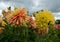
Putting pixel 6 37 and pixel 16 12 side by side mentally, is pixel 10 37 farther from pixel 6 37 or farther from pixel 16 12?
pixel 16 12

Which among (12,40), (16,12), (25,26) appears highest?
(16,12)

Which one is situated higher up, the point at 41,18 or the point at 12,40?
the point at 41,18

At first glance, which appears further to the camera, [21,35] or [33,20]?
[33,20]

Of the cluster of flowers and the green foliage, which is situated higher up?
the cluster of flowers

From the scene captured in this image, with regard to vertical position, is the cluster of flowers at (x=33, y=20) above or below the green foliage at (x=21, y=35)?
above

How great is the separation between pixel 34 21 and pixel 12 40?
32 cm

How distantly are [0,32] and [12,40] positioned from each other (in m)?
0.29

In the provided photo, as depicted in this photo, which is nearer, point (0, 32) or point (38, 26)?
point (38, 26)

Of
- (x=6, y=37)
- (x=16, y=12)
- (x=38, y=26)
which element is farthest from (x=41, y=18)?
(x=6, y=37)

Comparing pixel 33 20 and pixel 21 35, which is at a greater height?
pixel 33 20

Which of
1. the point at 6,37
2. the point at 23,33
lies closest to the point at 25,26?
the point at 23,33

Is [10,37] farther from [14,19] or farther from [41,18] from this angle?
[41,18]

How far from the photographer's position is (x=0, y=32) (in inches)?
102

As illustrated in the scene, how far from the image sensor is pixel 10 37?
240 cm
